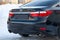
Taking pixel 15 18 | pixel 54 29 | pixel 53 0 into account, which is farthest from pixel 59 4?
pixel 15 18

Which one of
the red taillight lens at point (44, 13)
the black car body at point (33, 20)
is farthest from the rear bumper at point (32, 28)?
the red taillight lens at point (44, 13)

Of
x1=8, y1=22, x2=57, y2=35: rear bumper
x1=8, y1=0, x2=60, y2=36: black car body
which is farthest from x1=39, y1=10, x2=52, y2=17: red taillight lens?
x1=8, y1=22, x2=57, y2=35: rear bumper

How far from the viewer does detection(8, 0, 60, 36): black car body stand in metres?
7.21

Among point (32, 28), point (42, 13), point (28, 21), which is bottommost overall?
point (32, 28)

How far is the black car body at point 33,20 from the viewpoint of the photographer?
721 centimetres

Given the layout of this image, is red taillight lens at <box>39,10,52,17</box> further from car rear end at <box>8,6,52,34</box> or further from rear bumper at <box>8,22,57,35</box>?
rear bumper at <box>8,22,57,35</box>

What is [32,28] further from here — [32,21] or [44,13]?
[44,13]

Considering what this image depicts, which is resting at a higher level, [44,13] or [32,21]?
[44,13]

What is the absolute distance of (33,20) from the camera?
7.29 m

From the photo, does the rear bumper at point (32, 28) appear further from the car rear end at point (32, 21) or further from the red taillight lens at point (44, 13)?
the red taillight lens at point (44, 13)

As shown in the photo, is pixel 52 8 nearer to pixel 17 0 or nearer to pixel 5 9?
pixel 5 9

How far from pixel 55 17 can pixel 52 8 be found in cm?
29

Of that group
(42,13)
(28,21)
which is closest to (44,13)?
(42,13)

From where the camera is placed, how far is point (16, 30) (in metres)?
7.57
